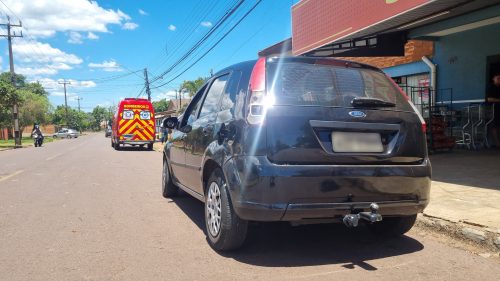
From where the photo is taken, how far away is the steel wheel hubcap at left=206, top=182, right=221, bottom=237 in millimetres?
4414

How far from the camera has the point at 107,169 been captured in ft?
41.4

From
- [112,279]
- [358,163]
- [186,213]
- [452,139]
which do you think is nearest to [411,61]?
[452,139]

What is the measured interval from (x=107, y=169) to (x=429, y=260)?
33.3 ft

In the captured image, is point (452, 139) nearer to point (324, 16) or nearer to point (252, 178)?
point (324, 16)

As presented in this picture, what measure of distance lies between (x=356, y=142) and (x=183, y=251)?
198 cm

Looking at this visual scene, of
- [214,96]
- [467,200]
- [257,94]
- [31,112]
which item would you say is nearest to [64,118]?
[31,112]

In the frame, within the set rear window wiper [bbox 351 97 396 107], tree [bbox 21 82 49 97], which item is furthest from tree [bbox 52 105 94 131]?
rear window wiper [bbox 351 97 396 107]

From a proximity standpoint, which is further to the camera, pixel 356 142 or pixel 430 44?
pixel 430 44

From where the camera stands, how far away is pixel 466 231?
473 cm

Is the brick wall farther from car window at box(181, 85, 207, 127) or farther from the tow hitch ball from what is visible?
the tow hitch ball

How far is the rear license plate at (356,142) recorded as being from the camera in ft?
12.9

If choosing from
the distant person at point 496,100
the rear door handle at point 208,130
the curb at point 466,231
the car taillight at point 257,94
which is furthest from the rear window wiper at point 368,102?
the distant person at point 496,100

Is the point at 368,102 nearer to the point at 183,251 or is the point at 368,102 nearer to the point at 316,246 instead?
the point at 316,246

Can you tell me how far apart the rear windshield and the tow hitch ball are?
94 centimetres
